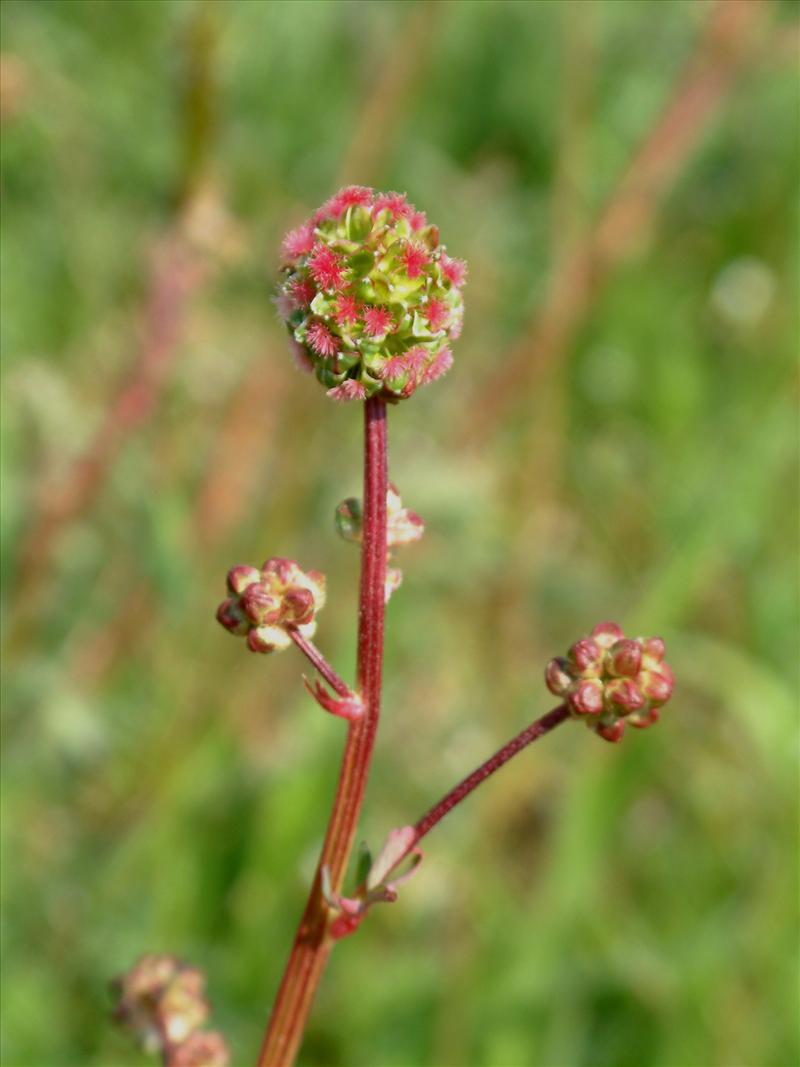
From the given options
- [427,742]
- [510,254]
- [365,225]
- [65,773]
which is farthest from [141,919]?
[510,254]

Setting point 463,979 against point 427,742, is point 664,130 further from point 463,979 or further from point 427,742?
point 463,979

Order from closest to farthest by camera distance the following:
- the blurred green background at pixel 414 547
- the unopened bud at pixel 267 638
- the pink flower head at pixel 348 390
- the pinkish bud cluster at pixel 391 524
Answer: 1. the pink flower head at pixel 348 390
2. the unopened bud at pixel 267 638
3. the pinkish bud cluster at pixel 391 524
4. the blurred green background at pixel 414 547

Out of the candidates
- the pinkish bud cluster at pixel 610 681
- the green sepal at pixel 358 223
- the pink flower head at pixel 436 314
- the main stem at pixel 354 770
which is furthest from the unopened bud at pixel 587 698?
the green sepal at pixel 358 223

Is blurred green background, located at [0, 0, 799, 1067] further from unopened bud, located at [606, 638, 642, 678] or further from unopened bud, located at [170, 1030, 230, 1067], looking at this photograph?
unopened bud, located at [606, 638, 642, 678]

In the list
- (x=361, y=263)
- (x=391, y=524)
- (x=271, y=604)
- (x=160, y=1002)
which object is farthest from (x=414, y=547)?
(x=361, y=263)

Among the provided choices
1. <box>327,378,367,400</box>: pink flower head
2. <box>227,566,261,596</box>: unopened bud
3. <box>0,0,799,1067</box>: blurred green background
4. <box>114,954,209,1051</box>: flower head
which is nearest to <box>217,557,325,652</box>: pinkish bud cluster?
<box>227,566,261,596</box>: unopened bud

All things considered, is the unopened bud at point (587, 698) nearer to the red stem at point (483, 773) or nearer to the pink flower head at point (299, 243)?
the red stem at point (483, 773)

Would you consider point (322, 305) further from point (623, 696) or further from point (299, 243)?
point (623, 696)
